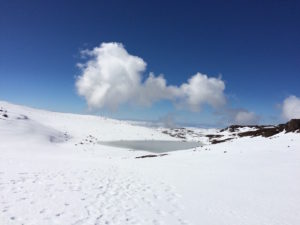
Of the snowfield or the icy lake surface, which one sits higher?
the icy lake surface

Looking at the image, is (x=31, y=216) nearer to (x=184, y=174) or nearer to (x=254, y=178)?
(x=184, y=174)

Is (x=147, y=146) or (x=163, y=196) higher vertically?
(x=147, y=146)

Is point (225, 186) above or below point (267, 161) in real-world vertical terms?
below

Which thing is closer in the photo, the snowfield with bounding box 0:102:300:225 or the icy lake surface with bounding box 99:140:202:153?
the snowfield with bounding box 0:102:300:225

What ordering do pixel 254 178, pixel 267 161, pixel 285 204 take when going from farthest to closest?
pixel 267 161 → pixel 254 178 → pixel 285 204

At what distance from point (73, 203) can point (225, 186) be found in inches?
341

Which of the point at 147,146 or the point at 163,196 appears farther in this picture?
the point at 147,146

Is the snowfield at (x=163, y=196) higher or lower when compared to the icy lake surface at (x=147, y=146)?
lower

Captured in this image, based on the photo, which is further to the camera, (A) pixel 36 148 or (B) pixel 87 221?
(A) pixel 36 148

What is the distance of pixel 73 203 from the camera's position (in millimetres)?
10492

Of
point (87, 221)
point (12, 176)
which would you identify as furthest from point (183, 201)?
point (12, 176)

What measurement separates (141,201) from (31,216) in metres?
4.70

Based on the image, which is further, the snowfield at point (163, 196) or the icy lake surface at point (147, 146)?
the icy lake surface at point (147, 146)

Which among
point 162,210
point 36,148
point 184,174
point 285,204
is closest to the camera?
point 162,210
